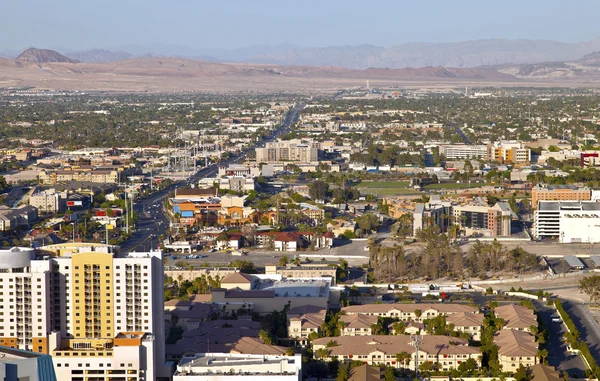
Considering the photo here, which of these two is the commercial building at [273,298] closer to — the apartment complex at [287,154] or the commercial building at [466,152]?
the apartment complex at [287,154]

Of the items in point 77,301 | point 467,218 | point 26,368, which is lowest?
point 467,218

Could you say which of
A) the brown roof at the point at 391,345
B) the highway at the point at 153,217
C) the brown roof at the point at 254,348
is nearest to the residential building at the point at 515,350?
the brown roof at the point at 391,345

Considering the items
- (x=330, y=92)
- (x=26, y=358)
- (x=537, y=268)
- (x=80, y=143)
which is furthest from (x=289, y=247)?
(x=330, y=92)

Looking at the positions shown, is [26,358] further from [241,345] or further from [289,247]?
[289,247]

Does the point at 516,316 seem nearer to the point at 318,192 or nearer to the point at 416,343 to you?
the point at 416,343

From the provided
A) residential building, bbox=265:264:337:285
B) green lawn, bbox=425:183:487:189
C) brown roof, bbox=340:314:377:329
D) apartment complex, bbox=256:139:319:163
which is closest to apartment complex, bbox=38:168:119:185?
apartment complex, bbox=256:139:319:163

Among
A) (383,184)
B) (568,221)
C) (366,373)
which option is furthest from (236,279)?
(383,184)
